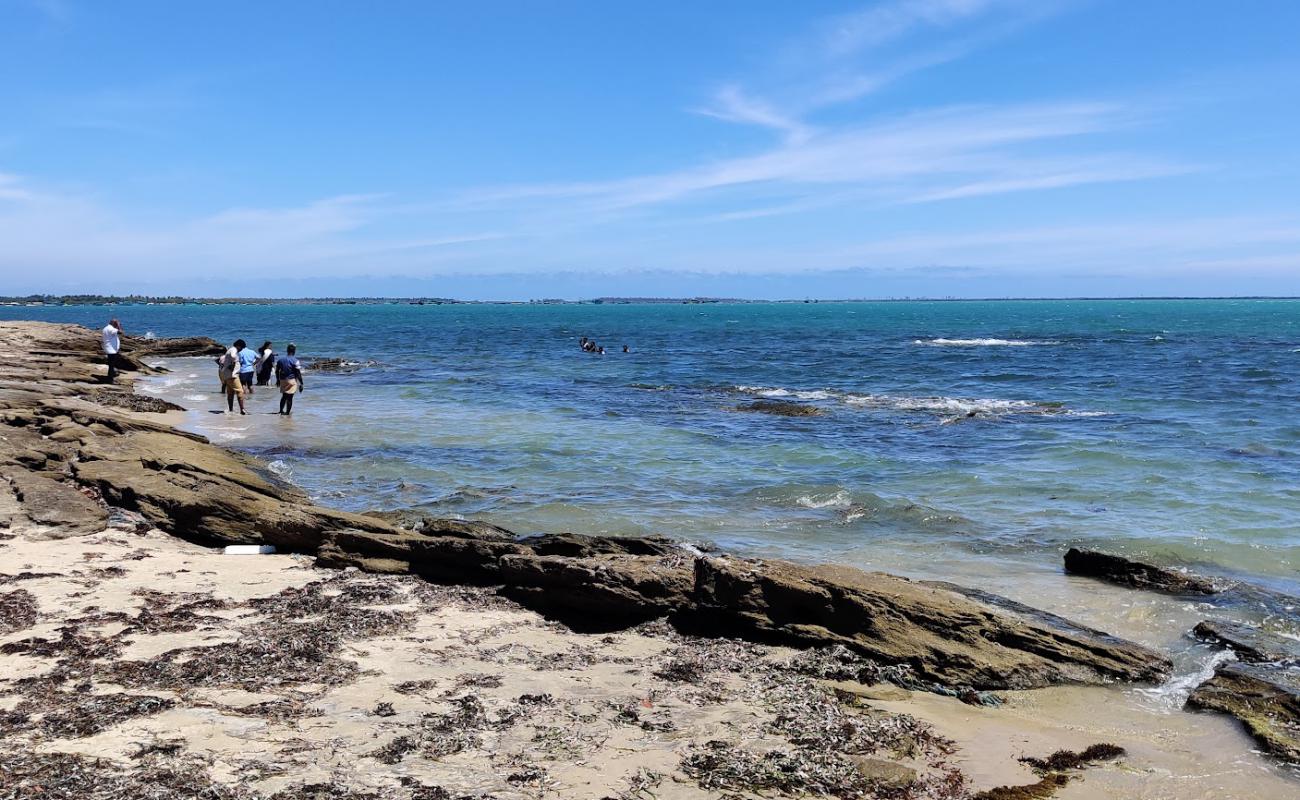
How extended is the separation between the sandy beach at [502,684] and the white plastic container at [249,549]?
153mm

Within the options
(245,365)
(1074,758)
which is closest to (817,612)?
(1074,758)

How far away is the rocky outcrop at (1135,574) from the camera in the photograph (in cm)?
984

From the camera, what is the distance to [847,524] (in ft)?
42.8

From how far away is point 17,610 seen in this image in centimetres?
751

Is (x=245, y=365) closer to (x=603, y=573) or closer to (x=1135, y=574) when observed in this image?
(x=603, y=573)

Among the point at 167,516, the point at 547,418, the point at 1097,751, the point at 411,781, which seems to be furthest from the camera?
the point at 547,418

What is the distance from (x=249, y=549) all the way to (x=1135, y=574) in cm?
971

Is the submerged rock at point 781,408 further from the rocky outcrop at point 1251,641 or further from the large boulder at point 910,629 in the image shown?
the large boulder at point 910,629

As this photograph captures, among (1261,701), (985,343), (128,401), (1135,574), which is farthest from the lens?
(985,343)

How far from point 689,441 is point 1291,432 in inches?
530

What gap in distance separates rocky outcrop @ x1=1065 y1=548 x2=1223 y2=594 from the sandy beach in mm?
2144

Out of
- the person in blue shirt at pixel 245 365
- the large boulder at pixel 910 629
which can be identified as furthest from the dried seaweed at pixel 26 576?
the person in blue shirt at pixel 245 365

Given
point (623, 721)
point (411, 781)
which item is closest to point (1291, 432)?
point (623, 721)

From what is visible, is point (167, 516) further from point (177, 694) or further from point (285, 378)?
point (285, 378)
